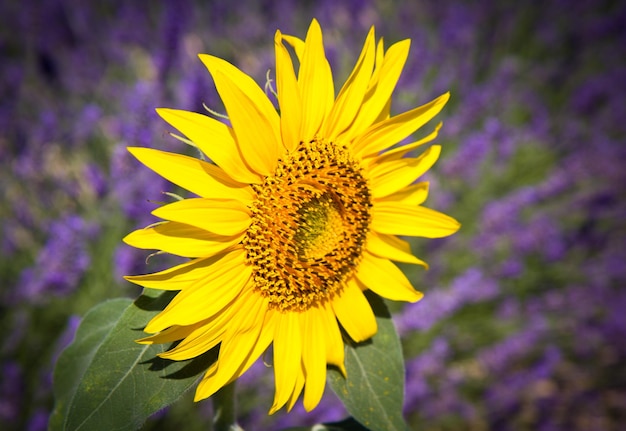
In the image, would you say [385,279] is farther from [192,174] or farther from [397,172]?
[192,174]

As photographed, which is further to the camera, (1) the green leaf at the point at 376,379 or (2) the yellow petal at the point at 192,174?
(1) the green leaf at the point at 376,379

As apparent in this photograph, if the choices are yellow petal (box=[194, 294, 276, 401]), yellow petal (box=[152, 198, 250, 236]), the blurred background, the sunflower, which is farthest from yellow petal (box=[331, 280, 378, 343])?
the blurred background

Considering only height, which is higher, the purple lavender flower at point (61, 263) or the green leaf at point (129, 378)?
the purple lavender flower at point (61, 263)

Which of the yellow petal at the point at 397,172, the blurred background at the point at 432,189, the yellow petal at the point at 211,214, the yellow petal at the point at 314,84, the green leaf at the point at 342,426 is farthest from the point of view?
the blurred background at the point at 432,189

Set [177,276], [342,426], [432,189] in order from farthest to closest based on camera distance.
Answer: [432,189]
[342,426]
[177,276]

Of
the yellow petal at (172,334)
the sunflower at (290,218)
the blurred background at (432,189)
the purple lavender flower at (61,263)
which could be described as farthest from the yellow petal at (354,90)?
the purple lavender flower at (61,263)

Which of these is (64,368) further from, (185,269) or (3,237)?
(3,237)

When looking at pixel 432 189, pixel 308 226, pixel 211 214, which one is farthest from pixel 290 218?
pixel 432 189

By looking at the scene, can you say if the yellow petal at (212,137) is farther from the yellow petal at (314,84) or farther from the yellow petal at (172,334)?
the yellow petal at (172,334)

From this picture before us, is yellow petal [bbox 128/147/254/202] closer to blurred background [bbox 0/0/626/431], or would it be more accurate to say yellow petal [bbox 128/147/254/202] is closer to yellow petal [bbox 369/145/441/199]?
yellow petal [bbox 369/145/441/199]
